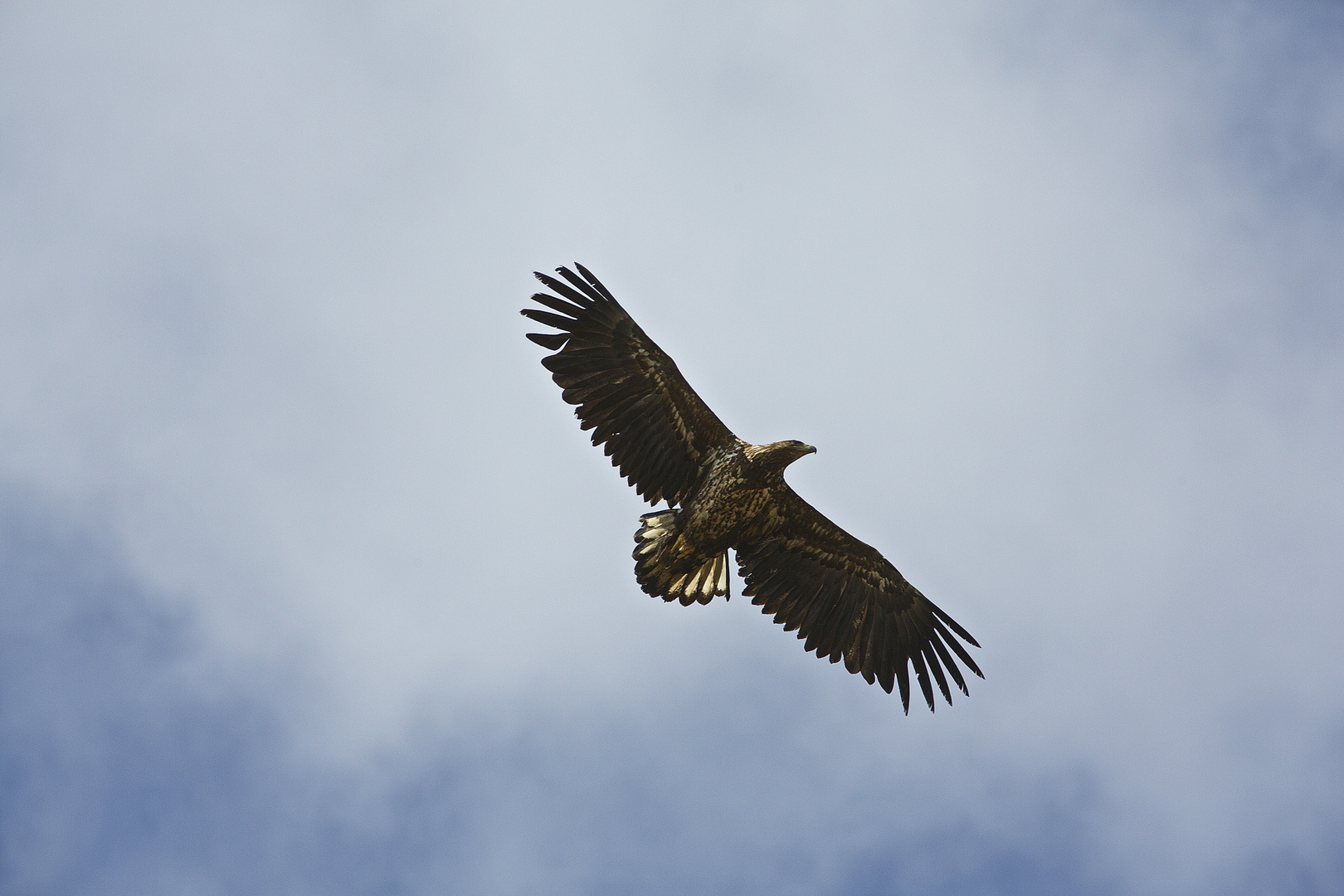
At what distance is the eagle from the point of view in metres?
12.1

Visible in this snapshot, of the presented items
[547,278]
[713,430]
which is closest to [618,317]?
[547,278]

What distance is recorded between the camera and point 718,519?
12.4m

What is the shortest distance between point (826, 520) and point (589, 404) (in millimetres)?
2925

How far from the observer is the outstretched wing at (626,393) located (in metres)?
12.0

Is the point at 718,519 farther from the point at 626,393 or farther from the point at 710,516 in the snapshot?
the point at 626,393

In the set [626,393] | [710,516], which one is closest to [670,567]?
[710,516]

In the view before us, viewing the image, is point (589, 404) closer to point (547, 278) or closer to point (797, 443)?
point (547, 278)

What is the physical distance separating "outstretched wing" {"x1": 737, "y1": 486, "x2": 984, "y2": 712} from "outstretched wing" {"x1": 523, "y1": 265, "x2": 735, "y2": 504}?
1.33 metres

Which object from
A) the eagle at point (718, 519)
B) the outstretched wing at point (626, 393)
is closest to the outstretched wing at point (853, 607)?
the eagle at point (718, 519)

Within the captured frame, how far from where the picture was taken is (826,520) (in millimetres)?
13008

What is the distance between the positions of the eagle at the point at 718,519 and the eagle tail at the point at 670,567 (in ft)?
0.04

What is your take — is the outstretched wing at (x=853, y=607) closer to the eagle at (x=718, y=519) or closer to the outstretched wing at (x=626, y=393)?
the eagle at (x=718, y=519)

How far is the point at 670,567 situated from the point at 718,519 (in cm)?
72

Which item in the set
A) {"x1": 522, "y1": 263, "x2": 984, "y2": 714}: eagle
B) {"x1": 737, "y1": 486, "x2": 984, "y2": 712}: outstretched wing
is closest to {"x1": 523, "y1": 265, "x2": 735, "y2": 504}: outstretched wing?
{"x1": 522, "y1": 263, "x2": 984, "y2": 714}: eagle
